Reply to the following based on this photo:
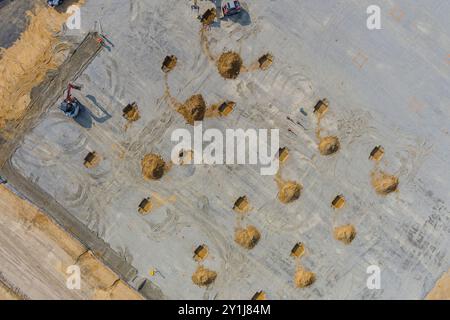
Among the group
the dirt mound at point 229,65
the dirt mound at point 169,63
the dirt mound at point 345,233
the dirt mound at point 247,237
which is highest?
the dirt mound at point 229,65

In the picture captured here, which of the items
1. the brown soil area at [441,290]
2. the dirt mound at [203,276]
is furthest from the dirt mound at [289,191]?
the brown soil area at [441,290]

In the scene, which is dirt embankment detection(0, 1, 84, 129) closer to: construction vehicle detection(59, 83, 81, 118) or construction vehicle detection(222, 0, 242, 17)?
construction vehicle detection(59, 83, 81, 118)

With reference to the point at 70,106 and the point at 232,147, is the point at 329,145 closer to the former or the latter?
the point at 232,147

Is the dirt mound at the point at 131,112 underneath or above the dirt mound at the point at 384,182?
underneath

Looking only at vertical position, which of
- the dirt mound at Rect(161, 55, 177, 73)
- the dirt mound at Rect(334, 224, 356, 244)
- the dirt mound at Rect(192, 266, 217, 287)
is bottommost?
the dirt mound at Rect(192, 266, 217, 287)

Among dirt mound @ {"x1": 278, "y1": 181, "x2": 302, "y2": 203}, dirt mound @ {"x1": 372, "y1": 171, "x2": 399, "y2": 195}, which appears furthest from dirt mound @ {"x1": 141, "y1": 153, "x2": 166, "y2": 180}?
dirt mound @ {"x1": 372, "y1": 171, "x2": 399, "y2": 195}

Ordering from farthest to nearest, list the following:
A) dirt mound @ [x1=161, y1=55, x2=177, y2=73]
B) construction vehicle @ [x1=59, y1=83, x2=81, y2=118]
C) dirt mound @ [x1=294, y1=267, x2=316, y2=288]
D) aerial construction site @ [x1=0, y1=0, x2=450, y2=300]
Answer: dirt mound @ [x1=161, y1=55, x2=177, y2=73] → aerial construction site @ [x1=0, y1=0, x2=450, y2=300] → dirt mound @ [x1=294, y1=267, x2=316, y2=288] → construction vehicle @ [x1=59, y1=83, x2=81, y2=118]

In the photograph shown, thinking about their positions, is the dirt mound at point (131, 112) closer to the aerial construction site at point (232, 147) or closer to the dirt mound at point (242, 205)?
the aerial construction site at point (232, 147)
